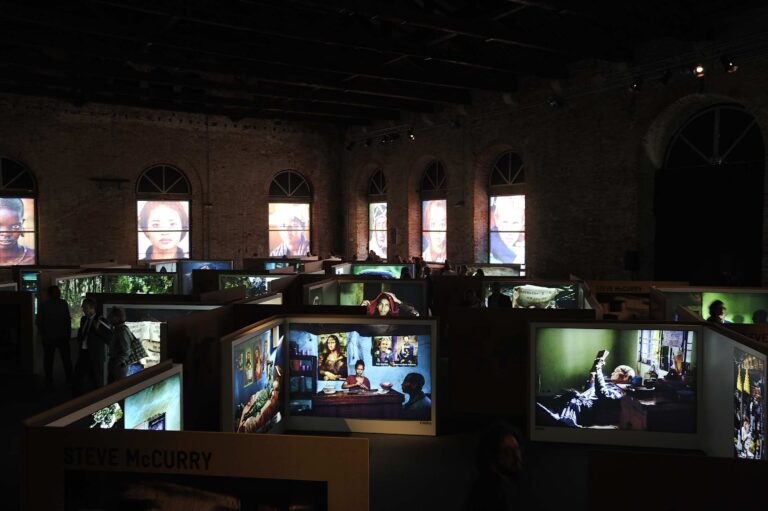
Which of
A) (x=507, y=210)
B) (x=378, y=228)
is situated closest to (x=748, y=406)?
(x=507, y=210)

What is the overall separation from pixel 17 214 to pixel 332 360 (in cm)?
1747

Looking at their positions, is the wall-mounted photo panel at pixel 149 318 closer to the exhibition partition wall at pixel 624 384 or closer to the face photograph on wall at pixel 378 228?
the exhibition partition wall at pixel 624 384

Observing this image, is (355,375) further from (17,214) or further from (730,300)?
(17,214)

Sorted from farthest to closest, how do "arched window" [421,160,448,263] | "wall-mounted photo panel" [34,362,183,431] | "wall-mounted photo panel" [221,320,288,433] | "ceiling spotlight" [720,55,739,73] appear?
1. "arched window" [421,160,448,263]
2. "ceiling spotlight" [720,55,739,73]
3. "wall-mounted photo panel" [221,320,288,433]
4. "wall-mounted photo panel" [34,362,183,431]

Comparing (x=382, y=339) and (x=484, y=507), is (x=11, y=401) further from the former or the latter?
(x=484, y=507)

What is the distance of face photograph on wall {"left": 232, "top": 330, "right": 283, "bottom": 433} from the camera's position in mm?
5871

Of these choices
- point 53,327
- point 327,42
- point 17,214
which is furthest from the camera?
point 17,214

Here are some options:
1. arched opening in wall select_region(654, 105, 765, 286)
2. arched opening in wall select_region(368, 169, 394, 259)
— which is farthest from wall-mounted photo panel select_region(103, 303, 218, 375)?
arched opening in wall select_region(368, 169, 394, 259)

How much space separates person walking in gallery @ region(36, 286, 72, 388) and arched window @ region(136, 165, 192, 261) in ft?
43.4

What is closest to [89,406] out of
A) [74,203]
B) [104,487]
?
[104,487]

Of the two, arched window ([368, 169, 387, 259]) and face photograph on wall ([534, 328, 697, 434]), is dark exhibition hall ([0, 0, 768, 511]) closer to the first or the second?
face photograph on wall ([534, 328, 697, 434])

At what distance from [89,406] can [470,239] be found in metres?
17.9

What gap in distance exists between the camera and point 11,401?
9.99 m

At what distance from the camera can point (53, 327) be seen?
414 inches
